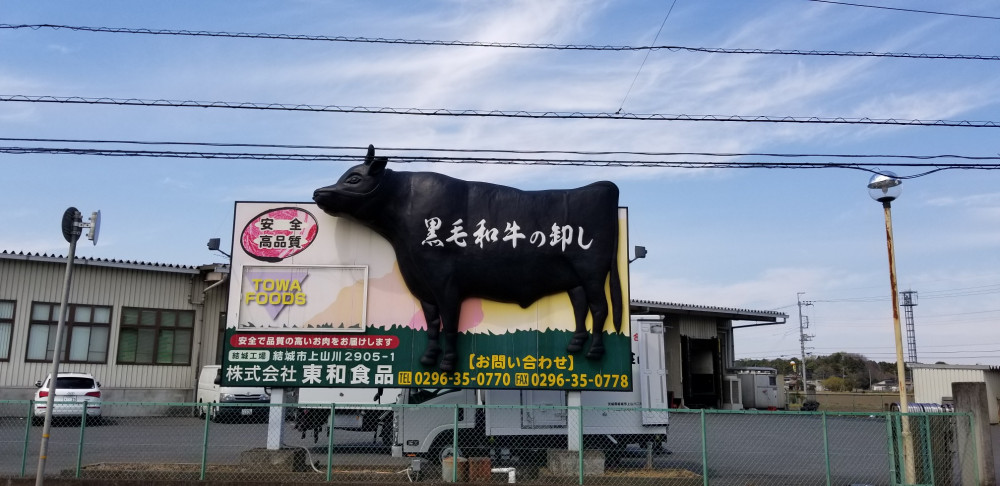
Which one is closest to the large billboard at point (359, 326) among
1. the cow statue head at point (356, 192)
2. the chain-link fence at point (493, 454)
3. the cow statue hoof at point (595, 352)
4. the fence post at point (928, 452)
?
the cow statue hoof at point (595, 352)

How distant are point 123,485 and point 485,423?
571cm

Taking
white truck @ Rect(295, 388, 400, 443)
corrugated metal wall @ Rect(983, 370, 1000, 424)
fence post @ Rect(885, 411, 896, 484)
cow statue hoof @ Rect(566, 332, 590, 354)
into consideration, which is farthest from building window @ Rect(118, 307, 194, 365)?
corrugated metal wall @ Rect(983, 370, 1000, 424)

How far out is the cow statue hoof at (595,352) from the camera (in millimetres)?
13084

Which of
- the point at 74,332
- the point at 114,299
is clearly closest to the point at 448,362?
the point at 114,299

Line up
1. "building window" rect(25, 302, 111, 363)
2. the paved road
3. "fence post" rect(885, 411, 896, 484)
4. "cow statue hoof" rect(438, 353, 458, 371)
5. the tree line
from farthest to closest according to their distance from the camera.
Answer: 1. the tree line
2. "building window" rect(25, 302, 111, 363)
3. the paved road
4. "cow statue hoof" rect(438, 353, 458, 371)
5. "fence post" rect(885, 411, 896, 484)

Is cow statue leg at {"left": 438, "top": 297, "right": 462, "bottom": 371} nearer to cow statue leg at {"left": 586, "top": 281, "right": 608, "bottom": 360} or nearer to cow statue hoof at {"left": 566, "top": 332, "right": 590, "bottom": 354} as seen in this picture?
cow statue hoof at {"left": 566, "top": 332, "right": 590, "bottom": 354}

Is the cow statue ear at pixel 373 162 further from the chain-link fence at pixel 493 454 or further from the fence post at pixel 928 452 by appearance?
the fence post at pixel 928 452

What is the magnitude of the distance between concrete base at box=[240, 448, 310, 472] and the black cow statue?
8.46 ft

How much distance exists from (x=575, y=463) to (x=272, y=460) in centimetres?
487

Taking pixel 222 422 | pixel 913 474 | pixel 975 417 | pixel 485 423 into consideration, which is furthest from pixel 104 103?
pixel 975 417

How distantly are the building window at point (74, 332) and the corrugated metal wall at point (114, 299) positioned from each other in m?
0.17

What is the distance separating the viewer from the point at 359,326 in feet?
43.1

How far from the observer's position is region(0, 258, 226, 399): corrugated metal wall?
24641 millimetres

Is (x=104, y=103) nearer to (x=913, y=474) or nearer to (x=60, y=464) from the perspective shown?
(x=60, y=464)
